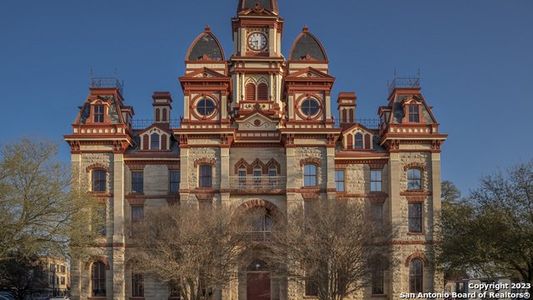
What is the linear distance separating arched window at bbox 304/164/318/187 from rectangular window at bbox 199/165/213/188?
21.8ft

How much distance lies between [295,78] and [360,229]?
13.3 meters

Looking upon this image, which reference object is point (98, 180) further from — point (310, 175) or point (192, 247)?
point (310, 175)

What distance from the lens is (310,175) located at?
48.8m

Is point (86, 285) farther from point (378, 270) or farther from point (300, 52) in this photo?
point (300, 52)

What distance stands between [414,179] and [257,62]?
1525 centimetres

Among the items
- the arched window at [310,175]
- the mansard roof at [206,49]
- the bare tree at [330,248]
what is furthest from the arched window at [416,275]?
the mansard roof at [206,49]

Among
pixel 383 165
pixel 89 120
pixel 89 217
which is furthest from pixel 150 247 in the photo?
pixel 383 165

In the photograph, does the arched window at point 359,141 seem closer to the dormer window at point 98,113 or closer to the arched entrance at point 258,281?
the arched entrance at point 258,281

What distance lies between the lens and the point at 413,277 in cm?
4841

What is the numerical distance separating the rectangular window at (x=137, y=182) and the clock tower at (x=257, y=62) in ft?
29.6

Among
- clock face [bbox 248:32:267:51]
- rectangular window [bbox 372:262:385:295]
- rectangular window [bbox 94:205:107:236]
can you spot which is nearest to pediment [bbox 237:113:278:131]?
clock face [bbox 248:32:267:51]

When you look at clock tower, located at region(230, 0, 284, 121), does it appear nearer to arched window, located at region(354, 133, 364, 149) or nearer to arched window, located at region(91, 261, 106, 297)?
arched window, located at region(354, 133, 364, 149)

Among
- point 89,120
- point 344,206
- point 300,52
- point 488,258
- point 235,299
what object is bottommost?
point 235,299

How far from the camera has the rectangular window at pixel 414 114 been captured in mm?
50594
